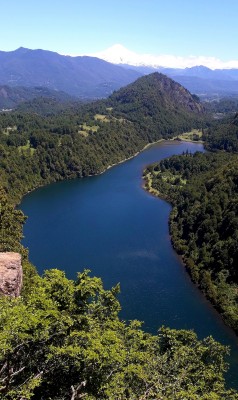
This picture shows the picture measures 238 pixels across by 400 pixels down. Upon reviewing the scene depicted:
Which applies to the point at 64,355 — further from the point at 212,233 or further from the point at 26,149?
the point at 26,149

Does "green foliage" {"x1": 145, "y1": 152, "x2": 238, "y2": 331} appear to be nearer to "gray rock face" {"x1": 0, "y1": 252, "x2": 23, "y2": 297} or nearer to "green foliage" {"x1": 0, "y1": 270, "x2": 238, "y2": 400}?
"green foliage" {"x1": 0, "y1": 270, "x2": 238, "y2": 400}

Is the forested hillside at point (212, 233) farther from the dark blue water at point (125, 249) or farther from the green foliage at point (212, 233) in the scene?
the dark blue water at point (125, 249)

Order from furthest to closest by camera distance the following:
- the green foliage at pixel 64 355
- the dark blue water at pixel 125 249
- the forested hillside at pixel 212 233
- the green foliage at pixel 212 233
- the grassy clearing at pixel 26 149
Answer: the grassy clearing at pixel 26 149 < the forested hillside at pixel 212 233 < the green foliage at pixel 212 233 < the dark blue water at pixel 125 249 < the green foliage at pixel 64 355

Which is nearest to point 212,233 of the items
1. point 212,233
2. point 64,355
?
point 212,233

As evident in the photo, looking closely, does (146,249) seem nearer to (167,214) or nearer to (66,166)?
(167,214)

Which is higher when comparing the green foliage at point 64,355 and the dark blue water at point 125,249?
the green foliage at point 64,355

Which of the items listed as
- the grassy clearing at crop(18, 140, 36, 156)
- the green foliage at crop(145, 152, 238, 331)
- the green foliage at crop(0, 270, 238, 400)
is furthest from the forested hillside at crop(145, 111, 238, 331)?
the grassy clearing at crop(18, 140, 36, 156)

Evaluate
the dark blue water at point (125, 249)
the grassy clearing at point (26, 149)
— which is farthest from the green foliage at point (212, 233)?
the grassy clearing at point (26, 149)
